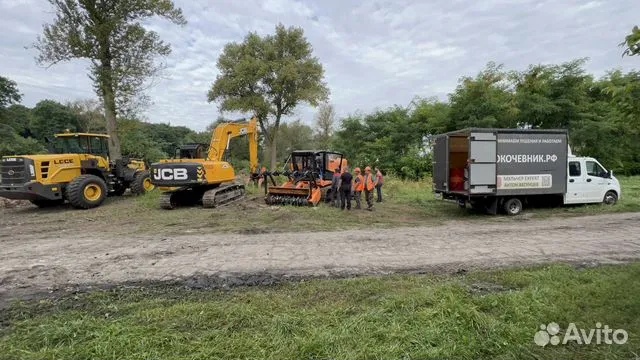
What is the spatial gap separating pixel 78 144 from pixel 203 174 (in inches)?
226

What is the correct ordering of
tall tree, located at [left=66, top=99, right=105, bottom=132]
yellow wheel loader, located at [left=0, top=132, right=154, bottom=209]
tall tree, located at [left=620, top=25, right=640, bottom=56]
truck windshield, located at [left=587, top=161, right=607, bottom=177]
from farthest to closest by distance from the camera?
tall tree, located at [left=66, top=99, right=105, bottom=132] < truck windshield, located at [left=587, top=161, right=607, bottom=177] < yellow wheel loader, located at [left=0, top=132, right=154, bottom=209] < tall tree, located at [left=620, top=25, right=640, bottom=56]

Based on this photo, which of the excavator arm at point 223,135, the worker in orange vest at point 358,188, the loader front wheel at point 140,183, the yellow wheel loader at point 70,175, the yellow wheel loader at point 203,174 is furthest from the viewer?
the loader front wheel at point 140,183

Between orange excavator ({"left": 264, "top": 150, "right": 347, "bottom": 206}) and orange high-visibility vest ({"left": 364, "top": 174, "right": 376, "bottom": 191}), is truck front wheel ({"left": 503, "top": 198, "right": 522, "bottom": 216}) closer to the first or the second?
orange high-visibility vest ({"left": 364, "top": 174, "right": 376, "bottom": 191})

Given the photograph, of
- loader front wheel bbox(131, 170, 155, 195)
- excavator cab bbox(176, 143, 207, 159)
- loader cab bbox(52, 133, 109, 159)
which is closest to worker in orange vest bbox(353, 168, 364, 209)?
excavator cab bbox(176, 143, 207, 159)

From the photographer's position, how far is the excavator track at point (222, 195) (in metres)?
13.7

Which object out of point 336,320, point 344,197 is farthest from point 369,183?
point 336,320

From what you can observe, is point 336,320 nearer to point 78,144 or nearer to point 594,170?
point 594,170

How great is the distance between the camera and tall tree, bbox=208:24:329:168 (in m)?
29.0

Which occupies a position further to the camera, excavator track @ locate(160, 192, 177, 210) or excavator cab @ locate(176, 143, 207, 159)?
excavator cab @ locate(176, 143, 207, 159)

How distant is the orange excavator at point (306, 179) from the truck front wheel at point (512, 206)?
234 inches

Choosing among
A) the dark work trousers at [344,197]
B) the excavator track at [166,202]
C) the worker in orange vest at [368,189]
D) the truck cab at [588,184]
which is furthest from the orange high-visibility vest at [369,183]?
the excavator track at [166,202]

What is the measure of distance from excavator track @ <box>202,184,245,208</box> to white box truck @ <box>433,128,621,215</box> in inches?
289

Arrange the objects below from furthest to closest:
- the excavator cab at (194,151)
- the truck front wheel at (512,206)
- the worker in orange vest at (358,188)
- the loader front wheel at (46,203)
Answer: the excavator cab at (194,151) → the loader front wheel at (46,203) → the worker in orange vest at (358,188) → the truck front wheel at (512,206)
